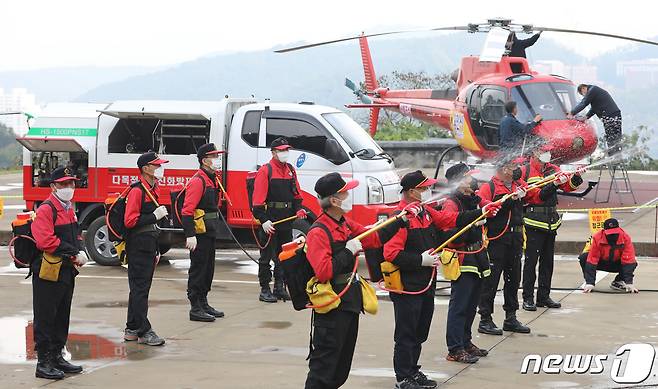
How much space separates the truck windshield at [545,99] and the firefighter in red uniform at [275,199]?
33.3 ft

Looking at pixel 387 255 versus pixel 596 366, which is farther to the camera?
pixel 596 366

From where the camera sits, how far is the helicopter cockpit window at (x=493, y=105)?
75.5 ft

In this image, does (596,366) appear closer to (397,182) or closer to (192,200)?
(192,200)

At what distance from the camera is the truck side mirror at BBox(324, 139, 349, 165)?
50.9 feet

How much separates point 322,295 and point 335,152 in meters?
8.01

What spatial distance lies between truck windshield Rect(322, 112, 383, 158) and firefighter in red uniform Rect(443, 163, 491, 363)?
552 centimetres

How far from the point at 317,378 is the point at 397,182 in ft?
28.4

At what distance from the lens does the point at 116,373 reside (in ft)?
31.5

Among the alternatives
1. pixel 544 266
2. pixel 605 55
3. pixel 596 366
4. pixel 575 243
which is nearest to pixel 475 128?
pixel 575 243

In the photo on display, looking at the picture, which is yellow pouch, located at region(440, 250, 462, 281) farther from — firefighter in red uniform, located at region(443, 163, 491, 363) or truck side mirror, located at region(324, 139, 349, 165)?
truck side mirror, located at region(324, 139, 349, 165)

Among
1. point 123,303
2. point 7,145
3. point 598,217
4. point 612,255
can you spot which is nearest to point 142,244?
point 123,303

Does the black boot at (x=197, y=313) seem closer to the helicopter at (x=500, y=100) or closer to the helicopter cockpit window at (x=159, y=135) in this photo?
the helicopter cockpit window at (x=159, y=135)

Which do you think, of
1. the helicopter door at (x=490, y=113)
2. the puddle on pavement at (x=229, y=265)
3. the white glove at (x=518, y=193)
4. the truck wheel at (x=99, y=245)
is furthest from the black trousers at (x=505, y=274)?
the helicopter door at (x=490, y=113)

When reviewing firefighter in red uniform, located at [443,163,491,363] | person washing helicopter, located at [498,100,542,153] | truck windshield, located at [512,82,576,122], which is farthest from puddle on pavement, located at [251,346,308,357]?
truck windshield, located at [512,82,576,122]
